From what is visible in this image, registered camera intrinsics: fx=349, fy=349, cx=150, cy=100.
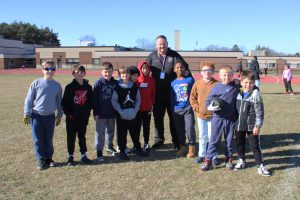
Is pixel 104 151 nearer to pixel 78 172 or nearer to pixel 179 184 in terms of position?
pixel 78 172

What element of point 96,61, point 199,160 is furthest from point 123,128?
point 96,61

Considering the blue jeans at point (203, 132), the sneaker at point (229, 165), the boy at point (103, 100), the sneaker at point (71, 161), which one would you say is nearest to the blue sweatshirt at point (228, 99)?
the blue jeans at point (203, 132)

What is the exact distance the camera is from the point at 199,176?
5242mm

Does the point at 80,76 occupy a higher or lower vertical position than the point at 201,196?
higher

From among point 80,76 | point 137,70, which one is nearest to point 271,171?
point 137,70

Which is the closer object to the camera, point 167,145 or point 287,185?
point 287,185

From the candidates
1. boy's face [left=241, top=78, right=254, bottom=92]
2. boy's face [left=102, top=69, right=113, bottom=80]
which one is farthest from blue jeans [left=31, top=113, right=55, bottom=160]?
boy's face [left=241, top=78, right=254, bottom=92]

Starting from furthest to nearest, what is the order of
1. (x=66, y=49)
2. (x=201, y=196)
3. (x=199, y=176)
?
(x=66, y=49) < (x=199, y=176) < (x=201, y=196)

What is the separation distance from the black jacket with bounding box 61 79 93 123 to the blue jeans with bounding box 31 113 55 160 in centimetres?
A: 32

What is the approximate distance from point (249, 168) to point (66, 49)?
236 ft

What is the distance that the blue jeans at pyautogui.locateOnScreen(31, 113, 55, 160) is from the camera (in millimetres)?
5695

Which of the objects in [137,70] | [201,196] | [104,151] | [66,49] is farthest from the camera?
[66,49]

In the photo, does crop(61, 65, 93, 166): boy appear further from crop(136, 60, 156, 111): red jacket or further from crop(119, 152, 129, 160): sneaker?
crop(136, 60, 156, 111): red jacket

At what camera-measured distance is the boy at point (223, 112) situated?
17.8ft
